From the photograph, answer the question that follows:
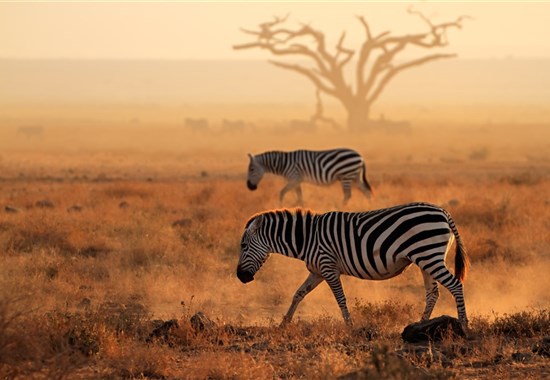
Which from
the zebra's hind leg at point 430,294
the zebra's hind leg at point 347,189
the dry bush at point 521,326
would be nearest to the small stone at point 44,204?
the zebra's hind leg at point 347,189

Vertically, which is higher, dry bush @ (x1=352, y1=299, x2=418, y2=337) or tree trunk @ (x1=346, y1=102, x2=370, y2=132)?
tree trunk @ (x1=346, y1=102, x2=370, y2=132)

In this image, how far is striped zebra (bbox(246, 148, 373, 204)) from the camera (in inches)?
854

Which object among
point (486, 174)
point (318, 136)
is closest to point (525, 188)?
point (486, 174)

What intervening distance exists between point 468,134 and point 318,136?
1041 centimetres

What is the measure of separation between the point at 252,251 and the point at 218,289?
2.44m

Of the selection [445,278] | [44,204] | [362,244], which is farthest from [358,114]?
[445,278]

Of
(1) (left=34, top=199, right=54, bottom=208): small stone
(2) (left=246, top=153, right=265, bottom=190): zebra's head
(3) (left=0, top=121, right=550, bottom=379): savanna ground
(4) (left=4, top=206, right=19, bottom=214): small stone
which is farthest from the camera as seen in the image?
(2) (left=246, top=153, right=265, bottom=190): zebra's head

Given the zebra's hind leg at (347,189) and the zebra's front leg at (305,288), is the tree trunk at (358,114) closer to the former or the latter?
the zebra's hind leg at (347,189)

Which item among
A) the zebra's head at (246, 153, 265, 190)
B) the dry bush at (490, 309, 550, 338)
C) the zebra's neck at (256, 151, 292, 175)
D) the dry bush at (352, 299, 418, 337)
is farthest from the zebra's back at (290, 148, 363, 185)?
the dry bush at (490, 309, 550, 338)

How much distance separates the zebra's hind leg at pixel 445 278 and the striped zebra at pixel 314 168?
38.0 feet

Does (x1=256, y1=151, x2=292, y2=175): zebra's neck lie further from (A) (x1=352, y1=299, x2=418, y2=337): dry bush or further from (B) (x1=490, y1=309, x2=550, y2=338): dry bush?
(B) (x1=490, y1=309, x2=550, y2=338): dry bush

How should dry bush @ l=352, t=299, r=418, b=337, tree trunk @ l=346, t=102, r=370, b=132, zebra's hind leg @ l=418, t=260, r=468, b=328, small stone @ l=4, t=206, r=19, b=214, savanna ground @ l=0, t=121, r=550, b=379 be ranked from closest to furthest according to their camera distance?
savanna ground @ l=0, t=121, r=550, b=379, zebra's hind leg @ l=418, t=260, r=468, b=328, dry bush @ l=352, t=299, r=418, b=337, small stone @ l=4, t=206, r=19, b=214, tree trunk @ l=346, t=102, r=370, b=132

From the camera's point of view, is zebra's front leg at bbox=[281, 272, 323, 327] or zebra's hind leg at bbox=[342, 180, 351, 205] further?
zebra's hind leg at bbox=[342, 180, 351, 205]

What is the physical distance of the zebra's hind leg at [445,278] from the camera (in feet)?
31.7
